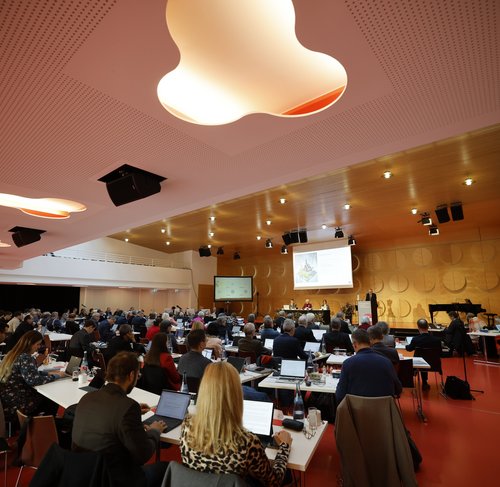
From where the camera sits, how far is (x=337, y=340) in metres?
6.87

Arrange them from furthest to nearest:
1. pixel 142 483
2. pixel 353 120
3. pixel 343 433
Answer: pixel 343 433 → pixel 353 120 → pixel 142 483

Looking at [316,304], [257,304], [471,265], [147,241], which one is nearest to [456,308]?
[471,265]

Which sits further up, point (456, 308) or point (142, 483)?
point (456, 308)

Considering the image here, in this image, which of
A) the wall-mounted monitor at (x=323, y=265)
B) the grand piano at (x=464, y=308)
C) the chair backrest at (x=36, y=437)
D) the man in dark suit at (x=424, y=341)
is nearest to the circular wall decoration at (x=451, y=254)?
the grand piano at (x=464, y=308)

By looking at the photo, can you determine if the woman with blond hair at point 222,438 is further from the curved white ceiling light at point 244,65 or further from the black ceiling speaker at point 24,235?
the black ceiling speaker at point 24,235

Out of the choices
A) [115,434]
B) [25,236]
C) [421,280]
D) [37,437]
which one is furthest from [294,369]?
[421,280]

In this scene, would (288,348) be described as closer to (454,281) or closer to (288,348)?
(288,348)

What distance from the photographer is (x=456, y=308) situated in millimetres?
11609

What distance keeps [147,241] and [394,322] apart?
1267cm

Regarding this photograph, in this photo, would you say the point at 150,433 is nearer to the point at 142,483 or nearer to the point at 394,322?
the point at 142,483

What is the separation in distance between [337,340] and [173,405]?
178 inches

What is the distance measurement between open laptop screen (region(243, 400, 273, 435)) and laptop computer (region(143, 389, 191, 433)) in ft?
2.35

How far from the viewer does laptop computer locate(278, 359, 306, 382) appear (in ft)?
14.5

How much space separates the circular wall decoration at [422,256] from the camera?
14.5m
